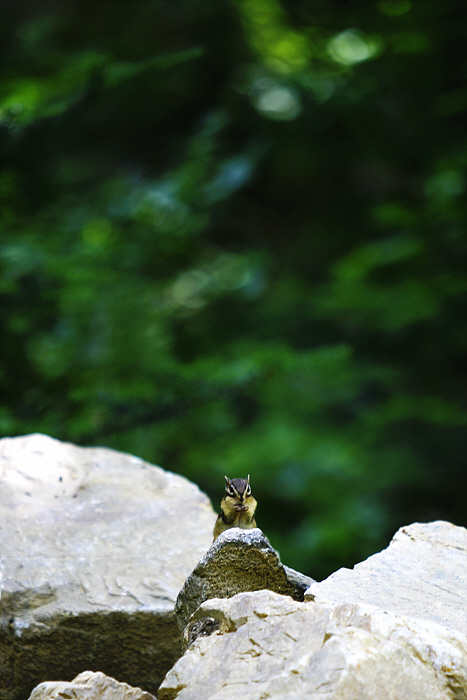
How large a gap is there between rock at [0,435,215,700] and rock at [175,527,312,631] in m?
0.35

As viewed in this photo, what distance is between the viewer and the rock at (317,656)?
1194 mm

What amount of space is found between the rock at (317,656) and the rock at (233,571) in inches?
8.4

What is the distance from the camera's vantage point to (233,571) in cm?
170

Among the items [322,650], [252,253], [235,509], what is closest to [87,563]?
[235,509]

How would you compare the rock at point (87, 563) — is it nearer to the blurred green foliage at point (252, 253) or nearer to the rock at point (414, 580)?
the rock at point (414, 580)

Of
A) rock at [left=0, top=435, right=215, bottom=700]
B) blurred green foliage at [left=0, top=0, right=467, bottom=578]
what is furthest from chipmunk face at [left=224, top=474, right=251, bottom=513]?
blurred green foliage at [left=0, top=0, right=467, bottom=578]

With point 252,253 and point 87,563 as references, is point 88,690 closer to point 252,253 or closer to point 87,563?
point 87,563

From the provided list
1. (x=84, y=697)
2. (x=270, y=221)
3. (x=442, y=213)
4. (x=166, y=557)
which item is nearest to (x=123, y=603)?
(x=166, y=557)

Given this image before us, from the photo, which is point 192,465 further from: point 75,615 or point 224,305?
point 75,615

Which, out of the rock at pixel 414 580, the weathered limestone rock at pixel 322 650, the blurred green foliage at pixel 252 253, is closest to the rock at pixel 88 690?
the weathered limestone rock at pixel 322 650

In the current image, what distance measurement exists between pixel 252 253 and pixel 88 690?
4.50m

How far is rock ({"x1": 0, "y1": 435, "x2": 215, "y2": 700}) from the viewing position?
199cm

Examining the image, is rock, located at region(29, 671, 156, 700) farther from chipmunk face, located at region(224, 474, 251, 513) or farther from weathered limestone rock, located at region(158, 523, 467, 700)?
chipmunk face, located at region(224, 474, 251, 513)

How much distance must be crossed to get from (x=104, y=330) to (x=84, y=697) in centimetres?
254
